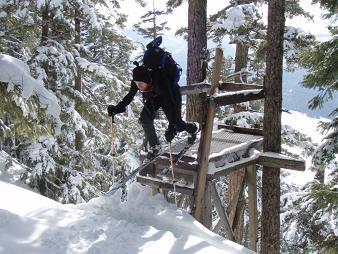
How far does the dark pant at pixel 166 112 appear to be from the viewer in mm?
7336

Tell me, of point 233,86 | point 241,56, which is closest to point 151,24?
point 241,56

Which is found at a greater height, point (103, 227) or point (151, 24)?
point (151, 24)

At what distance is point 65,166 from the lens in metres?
13.1

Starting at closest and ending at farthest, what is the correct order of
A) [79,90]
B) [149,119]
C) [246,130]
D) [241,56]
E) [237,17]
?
Result: [149,119] < [246,130] < [237,17] < [79,90] < [241,56]

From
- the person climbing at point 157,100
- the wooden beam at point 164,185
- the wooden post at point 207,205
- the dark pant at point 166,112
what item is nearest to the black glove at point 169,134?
the person climbing at point 157,100

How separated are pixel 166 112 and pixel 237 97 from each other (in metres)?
1.57

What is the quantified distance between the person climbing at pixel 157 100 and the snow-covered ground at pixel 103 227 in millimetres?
1433

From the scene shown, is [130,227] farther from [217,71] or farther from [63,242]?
[217,71]

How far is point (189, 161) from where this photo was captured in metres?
7.96

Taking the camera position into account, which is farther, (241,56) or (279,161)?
(241,56)

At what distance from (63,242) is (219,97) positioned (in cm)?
404

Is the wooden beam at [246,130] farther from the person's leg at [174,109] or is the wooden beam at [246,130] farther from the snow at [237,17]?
the snow at [237,17]

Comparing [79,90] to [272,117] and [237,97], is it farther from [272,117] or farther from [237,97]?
[272,117]

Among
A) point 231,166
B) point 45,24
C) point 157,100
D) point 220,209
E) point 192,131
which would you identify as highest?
point 45,24
